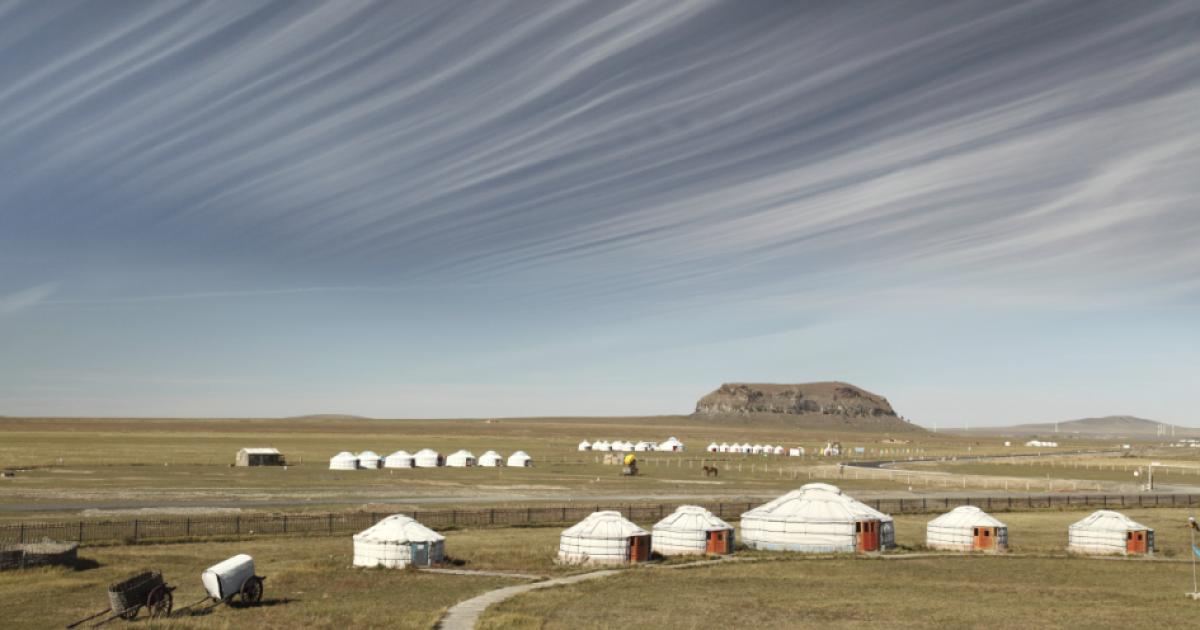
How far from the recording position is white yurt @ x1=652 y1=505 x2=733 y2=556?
50.3m

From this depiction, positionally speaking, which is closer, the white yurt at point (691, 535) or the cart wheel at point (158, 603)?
the cart wheel at point (158, 603)

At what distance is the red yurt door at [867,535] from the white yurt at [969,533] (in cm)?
413

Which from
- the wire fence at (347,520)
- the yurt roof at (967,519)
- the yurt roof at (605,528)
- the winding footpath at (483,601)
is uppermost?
the yurt roof at (967,519)

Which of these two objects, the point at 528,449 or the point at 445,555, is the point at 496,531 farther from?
the point at 528,449

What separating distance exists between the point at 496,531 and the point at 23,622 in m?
31.8

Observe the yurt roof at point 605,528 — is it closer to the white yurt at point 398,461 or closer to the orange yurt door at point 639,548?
the orange yurt door at point 639,548

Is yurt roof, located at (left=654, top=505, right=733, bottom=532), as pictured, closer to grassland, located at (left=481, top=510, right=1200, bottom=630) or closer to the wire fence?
grassland, located at (left=481, top=510, right=1200, bottom=630)

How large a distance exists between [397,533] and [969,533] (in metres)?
31.5

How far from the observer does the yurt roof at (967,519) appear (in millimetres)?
53688

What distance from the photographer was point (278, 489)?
282 ft

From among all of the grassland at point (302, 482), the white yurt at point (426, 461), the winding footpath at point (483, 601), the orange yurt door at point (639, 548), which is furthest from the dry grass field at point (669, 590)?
the white yurt at point (426, 461)

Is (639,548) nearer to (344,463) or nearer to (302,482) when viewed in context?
(302,482)

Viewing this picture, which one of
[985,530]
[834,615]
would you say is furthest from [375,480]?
[834,615]

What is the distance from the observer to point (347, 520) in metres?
61.0
